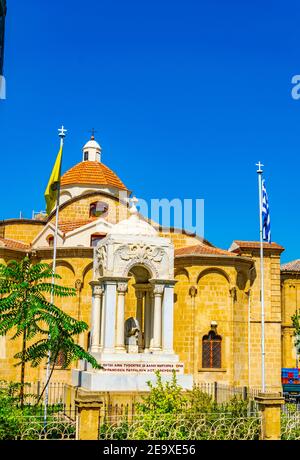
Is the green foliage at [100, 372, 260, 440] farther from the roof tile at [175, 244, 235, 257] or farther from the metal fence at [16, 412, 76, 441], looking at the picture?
the roof tile at [175, 244, 235, 257]

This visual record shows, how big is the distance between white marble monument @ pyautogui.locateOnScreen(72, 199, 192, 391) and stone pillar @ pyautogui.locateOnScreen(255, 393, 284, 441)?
467 cm

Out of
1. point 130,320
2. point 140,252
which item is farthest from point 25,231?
point 140,252

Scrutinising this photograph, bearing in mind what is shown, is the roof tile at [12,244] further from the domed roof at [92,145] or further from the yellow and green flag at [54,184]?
the domed roof at [92,145]

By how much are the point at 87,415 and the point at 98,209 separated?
20642mm

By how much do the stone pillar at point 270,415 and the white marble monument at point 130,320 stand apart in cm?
467

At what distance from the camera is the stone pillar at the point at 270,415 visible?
39.1ft

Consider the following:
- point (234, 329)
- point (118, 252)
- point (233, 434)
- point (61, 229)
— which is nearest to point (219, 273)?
point (234, 329)

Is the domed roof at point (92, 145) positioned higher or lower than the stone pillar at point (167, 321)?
higher

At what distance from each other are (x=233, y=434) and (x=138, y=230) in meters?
7.50

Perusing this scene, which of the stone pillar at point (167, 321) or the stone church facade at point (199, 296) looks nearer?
the stone pillar at point (167, 321)

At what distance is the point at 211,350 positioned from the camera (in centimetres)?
2559

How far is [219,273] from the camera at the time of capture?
2620 centimetres

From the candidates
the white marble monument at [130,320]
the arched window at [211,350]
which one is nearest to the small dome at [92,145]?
the arched window at [211,350]
